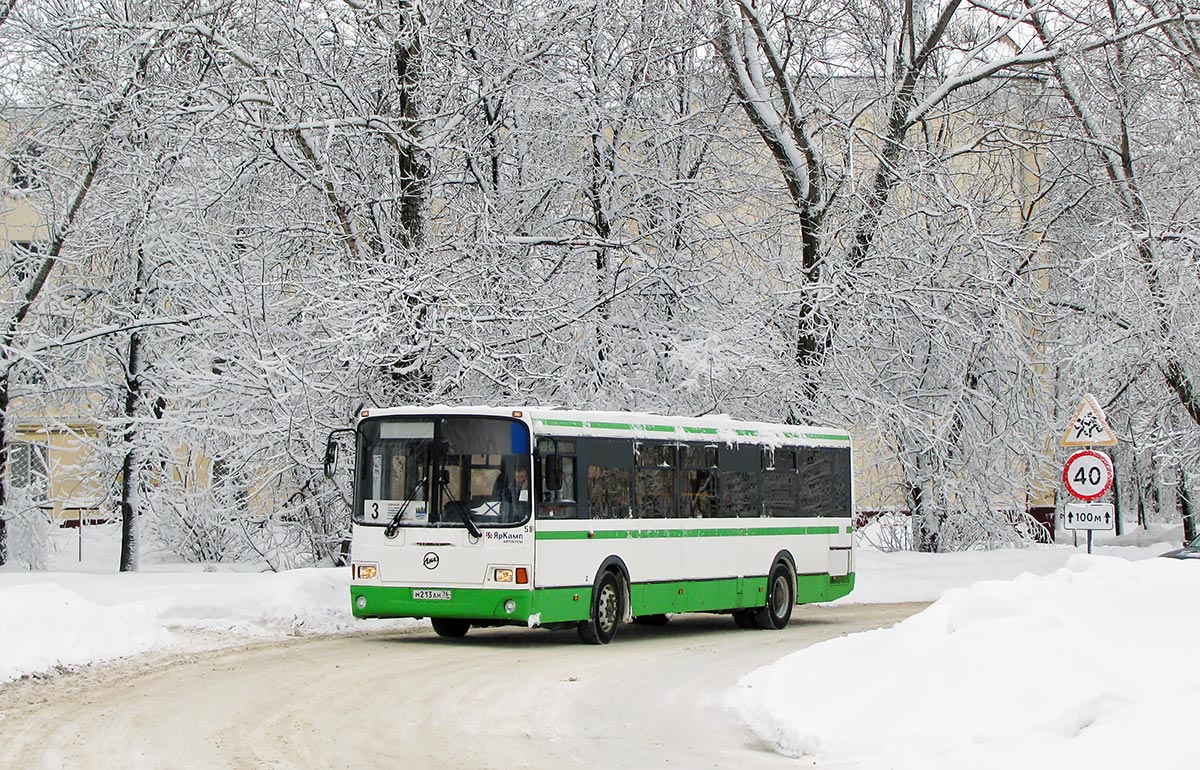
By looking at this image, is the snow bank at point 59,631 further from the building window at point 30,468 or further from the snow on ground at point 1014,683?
the building window at point 30,468

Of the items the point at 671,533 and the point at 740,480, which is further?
the point at 740,480

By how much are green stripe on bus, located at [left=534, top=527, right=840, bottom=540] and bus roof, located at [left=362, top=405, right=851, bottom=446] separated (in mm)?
1135

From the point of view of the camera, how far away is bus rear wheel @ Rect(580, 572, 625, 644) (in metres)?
19.8

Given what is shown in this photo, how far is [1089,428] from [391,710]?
12783 millimetres

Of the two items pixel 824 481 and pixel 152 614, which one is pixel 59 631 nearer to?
pixel 152 614

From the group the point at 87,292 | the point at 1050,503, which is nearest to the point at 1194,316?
the point at 87,292

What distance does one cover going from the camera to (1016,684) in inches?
421

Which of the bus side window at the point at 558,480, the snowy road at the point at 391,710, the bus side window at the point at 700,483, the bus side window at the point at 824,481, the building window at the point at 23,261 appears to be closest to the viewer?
the snowy road at the point at 391,710

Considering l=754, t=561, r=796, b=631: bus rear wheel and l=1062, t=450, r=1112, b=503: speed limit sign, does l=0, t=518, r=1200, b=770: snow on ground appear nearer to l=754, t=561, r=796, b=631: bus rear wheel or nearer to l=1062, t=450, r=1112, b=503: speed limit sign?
l=1062, t=450, r=1112, b=503: speed limit sign

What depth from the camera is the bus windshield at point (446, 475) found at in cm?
1898

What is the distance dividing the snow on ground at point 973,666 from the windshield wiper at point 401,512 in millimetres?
1725

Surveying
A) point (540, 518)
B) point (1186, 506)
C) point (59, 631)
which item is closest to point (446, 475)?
point (540, 518)

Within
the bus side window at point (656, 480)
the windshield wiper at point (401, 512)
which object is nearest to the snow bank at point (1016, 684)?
the windshield wiper at point (401, 512)

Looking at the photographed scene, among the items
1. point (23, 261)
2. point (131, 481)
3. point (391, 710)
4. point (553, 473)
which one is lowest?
point (391, 710)
